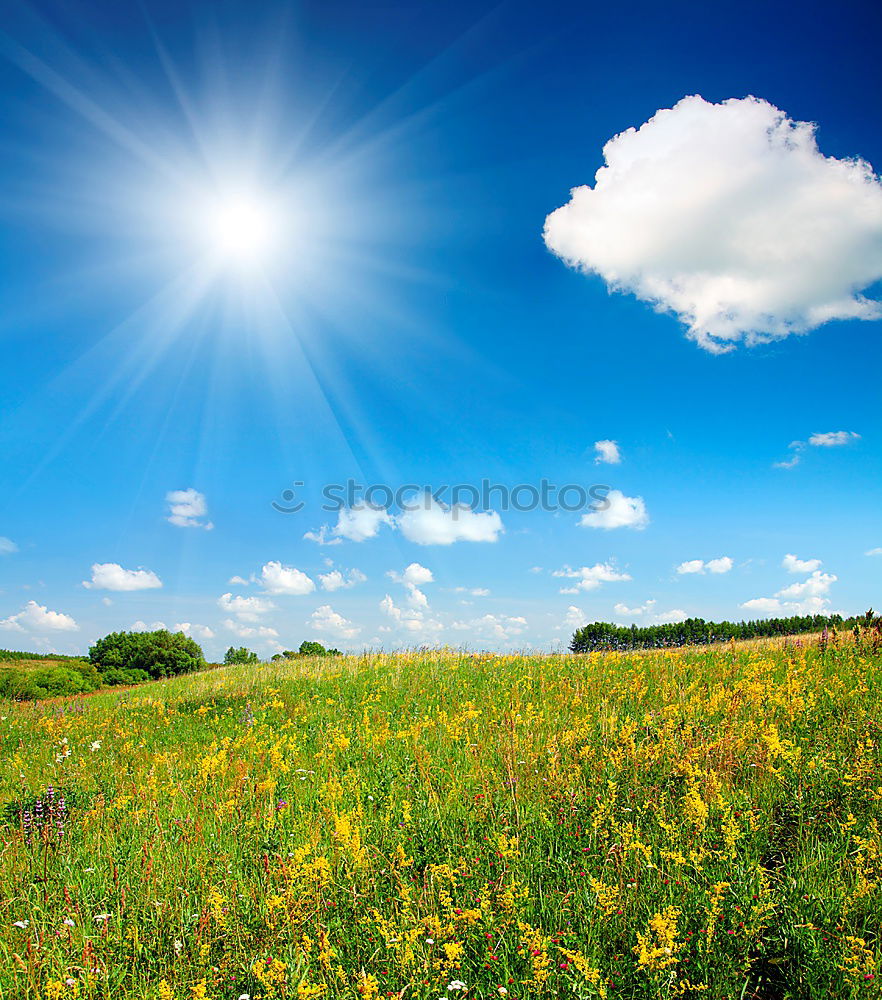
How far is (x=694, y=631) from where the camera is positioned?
3372 centimetres

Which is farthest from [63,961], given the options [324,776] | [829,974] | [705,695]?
[705,695]

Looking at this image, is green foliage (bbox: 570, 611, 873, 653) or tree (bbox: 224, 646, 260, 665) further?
tree (bbox: 224, 646, 260, 665)

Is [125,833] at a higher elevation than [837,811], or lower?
lower

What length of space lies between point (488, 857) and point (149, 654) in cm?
4400

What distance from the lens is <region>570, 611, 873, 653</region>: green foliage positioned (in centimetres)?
1553

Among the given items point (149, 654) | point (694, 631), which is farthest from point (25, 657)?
point (694, 631)

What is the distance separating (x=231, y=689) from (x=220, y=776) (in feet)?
Result: 25.9

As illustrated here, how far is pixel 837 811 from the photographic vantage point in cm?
481

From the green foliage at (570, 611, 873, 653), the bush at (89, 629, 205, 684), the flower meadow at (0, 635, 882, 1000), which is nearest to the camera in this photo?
the flower meadow at (0, 635, 882, 1000)

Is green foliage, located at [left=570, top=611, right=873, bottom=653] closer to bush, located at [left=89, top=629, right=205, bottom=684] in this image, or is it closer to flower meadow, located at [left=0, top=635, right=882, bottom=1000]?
flower meadow, located at [left=0, top=635, right=882, bottom=1000]

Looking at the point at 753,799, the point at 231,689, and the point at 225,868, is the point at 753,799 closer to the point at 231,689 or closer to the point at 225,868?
the point at 225,868

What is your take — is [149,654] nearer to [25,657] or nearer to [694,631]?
[25,657]

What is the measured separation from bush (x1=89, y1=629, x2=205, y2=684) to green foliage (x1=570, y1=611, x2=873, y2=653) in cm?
2772

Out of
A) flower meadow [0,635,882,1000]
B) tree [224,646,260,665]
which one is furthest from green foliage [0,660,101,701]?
flower meadow [0,635,882,1000]
